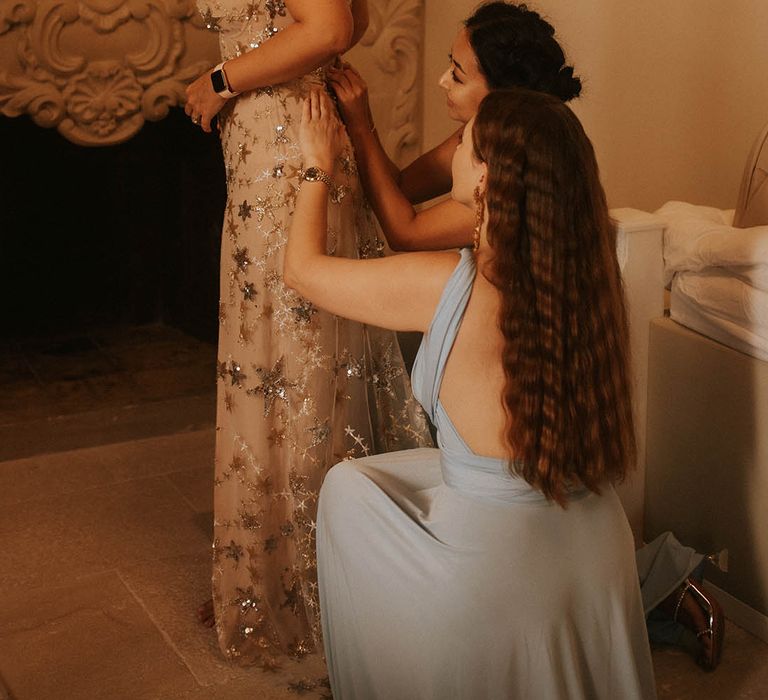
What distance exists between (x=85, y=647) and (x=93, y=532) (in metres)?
0.55

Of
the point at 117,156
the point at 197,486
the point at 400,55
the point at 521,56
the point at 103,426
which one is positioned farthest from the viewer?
the point at 117,156

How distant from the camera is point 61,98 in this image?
10.9 ft

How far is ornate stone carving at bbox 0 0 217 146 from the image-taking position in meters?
3.22

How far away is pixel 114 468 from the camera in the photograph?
128 inches

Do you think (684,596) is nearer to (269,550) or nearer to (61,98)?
(269,550)

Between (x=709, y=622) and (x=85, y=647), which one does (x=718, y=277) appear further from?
(x=85, y=647)

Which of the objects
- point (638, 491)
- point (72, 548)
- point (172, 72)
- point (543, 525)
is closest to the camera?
point (543, 525)

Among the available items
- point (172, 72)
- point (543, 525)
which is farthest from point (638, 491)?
point (172, 72)

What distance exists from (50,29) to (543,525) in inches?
89.4

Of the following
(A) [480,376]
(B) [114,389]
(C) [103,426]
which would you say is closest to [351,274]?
(A) [480,376]

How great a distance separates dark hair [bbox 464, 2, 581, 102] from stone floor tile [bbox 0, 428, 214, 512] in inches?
57.7

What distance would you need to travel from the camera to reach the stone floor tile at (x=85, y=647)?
2.18 meters

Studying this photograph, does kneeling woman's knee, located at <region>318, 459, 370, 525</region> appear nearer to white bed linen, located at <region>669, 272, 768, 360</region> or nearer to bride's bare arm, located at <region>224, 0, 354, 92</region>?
bride's bare arm, located at <region>224, 0, 354, 92</region>

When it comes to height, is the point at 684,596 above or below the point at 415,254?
below
